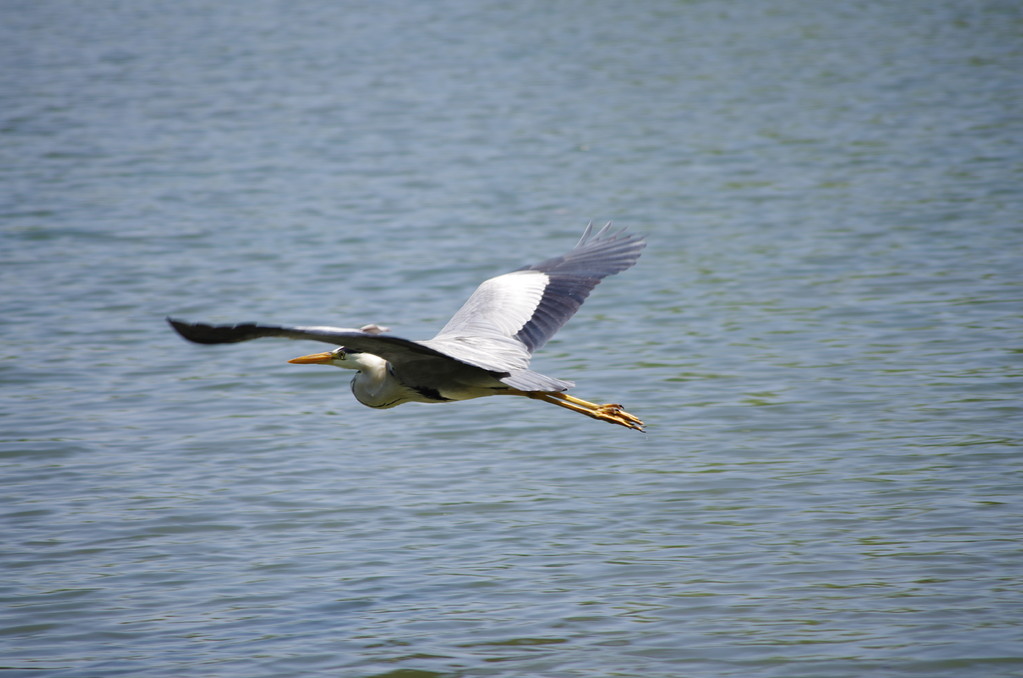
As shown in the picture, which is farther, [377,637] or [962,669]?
[377,637]

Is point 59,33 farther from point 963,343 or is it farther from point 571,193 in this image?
point 963,343

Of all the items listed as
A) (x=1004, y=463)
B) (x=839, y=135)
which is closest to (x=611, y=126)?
(x=839, y=135)

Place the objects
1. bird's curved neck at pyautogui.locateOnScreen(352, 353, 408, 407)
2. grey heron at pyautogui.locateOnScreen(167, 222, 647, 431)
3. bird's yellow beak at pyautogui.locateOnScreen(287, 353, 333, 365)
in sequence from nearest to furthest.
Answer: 1. grey heron at pyautogui.locateOnScreen(167, 222, 647, 431)
2. bird's curved neck at pyautogui.locateOnScreen(352, 353, 408, 407)
3. bird's yellow beak at pyautogui.locateOnScreen(287, 353, 333, 365)

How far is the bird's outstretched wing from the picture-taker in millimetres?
6727

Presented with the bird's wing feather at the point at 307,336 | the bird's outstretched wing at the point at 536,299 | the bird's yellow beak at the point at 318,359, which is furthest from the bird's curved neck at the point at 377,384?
the bird's wing feather at the point at 307,336

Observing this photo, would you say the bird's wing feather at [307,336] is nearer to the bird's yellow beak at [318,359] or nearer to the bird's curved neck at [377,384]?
the bird's curved neck at [377,384]

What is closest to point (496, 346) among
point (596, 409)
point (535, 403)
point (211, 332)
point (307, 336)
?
point (596, 409)

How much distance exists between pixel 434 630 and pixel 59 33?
23671mm

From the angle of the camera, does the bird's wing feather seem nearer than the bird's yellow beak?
Yes

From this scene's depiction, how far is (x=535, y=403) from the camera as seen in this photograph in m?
9.06

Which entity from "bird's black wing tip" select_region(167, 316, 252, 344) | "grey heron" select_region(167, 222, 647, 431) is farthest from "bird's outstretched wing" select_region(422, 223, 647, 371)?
"bird's black wing tip" select_region(167, 316, 252, 344)

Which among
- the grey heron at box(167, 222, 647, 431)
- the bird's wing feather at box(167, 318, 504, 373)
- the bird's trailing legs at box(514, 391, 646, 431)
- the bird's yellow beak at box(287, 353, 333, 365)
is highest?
the bird's wing feather at box(167, 318, 504, 373)

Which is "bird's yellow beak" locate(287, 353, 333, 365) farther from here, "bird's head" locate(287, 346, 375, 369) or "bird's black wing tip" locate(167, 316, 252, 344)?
"bird's black wing tip" locate(167, 316, 252, 344)

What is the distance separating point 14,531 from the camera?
6941mm
